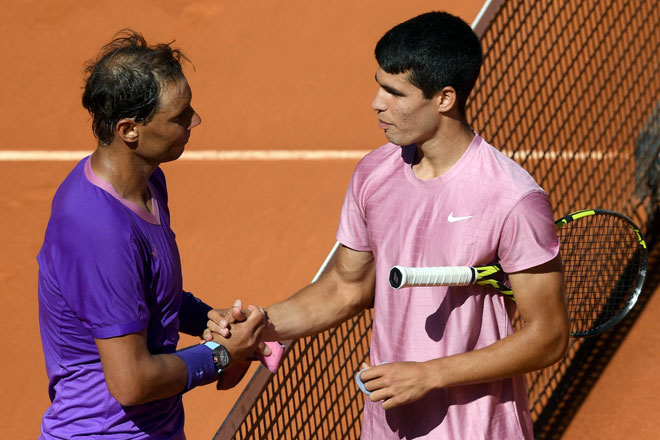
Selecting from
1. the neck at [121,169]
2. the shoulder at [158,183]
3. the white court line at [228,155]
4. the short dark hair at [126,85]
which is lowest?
the white court line at [228,155]

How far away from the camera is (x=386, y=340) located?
2.83 meters

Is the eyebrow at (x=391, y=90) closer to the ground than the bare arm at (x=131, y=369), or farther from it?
farther from it

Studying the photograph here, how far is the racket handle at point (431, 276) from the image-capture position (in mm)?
→ 2484

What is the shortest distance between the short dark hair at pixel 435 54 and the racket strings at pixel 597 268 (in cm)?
159

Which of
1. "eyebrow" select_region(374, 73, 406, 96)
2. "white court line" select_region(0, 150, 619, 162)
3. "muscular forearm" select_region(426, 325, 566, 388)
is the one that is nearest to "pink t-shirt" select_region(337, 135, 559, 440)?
"muscular forearm" select_region(426, 325, 566, 388)

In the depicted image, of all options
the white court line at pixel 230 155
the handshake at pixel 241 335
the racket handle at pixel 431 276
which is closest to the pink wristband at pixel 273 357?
the handshake at pixel 241 335

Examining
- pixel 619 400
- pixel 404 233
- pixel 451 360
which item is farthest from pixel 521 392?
pixel 619 400

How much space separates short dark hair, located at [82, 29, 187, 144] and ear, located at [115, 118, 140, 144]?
1cm

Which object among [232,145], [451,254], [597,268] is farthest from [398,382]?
[232,145]

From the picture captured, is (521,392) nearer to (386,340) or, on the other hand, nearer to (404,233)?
(386,340)

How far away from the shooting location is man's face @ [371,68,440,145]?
2.67 meters

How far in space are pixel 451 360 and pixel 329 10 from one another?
6.92 metres

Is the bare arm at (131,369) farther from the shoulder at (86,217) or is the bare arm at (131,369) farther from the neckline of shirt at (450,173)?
the neckline of shirt at (450,173)

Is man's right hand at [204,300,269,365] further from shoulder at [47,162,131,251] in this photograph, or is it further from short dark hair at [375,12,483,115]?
short dark hair at [375,12,483,115]
